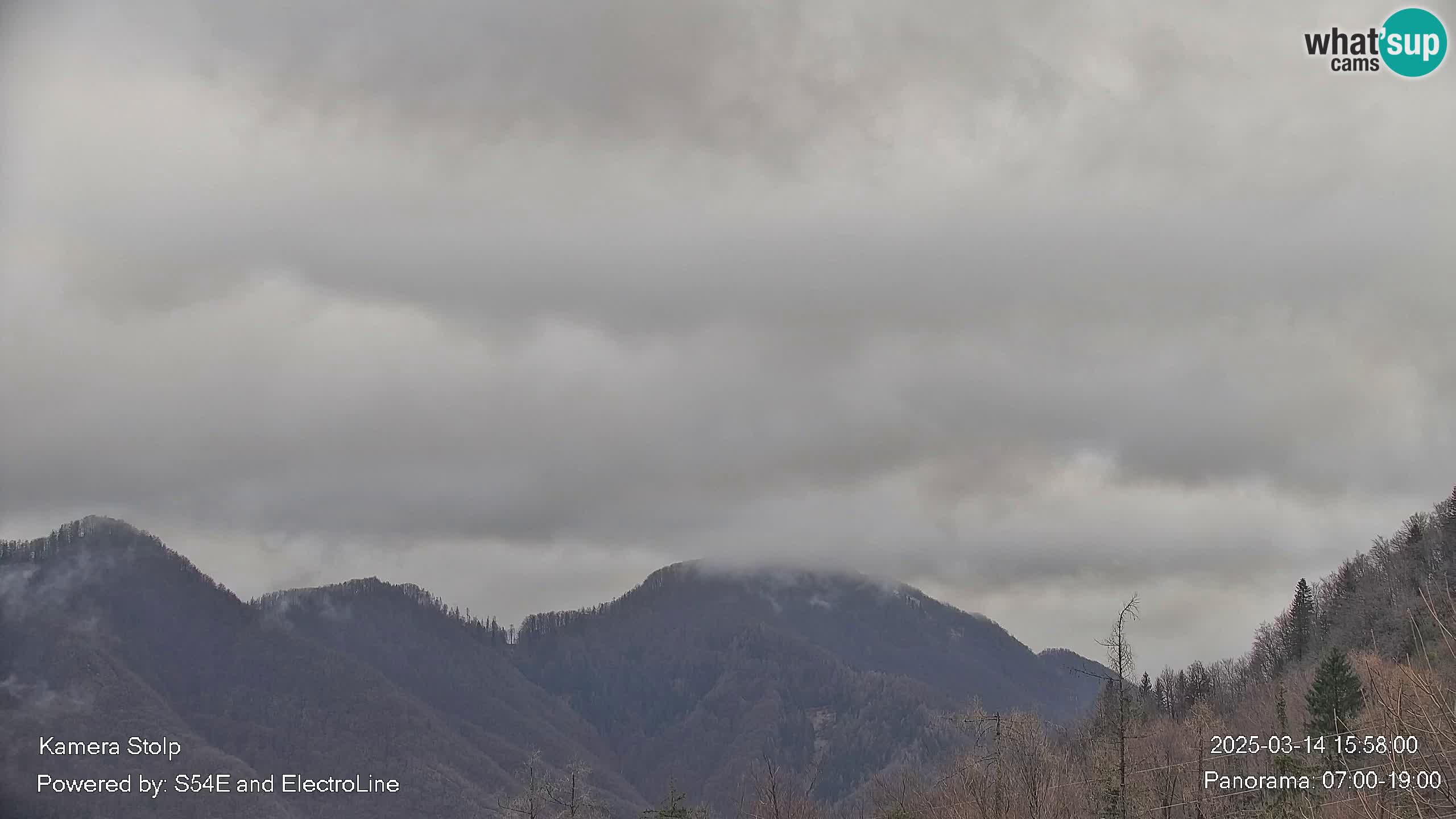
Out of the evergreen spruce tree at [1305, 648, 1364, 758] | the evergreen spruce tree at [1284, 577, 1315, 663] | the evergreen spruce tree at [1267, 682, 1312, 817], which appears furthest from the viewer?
the evergreen spruce tree at [1284, 577, 1315, 663]

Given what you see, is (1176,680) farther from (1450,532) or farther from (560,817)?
(560,817)

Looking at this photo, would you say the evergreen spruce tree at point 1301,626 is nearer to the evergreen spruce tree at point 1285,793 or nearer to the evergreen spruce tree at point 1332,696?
the evergreen spruce tree at point 1332,696

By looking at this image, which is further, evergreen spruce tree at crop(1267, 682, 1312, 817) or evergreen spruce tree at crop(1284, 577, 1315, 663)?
evergreen spruce tree at crop(1284, 577, 1315, 663)

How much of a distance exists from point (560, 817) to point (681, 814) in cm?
2416

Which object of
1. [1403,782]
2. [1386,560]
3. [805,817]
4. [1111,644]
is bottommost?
[805,817]

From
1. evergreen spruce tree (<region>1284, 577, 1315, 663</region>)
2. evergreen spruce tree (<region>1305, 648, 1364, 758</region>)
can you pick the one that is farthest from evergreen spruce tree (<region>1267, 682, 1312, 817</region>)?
evergreen spruce tree (<region>1284, 577, 1315, 663</region>)

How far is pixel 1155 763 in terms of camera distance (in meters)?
79.0

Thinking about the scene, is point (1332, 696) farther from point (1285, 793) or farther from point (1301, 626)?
point (1301, 626)

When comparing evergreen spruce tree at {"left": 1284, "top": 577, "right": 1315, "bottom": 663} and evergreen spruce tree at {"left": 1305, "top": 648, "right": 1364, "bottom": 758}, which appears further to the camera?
evergreen spruce tree at {"left": 1284, "top": 577, "right": 1315, "bottom": 663}

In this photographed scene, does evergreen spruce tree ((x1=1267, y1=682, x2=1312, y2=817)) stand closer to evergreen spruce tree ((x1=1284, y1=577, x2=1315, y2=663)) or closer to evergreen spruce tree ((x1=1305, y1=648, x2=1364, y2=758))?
evergreen spruce tree ((x1=1305, y1=648, x2=1364, y2=758))

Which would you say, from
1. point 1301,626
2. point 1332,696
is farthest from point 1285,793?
point 1301,626

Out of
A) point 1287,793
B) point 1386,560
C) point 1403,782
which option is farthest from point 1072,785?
point 1386,560

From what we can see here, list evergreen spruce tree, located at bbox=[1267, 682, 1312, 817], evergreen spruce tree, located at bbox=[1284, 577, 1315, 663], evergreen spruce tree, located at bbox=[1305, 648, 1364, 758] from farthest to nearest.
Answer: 1. evergreen spruce tree, located at bbox=[1284, 577, 1315, 663]
2. evergreen spruce tree, located at bbox=[1305, 648, 1364, 758]
3. evergreen spruce tree, located at bbox=[1267, 682, 1312, 817]

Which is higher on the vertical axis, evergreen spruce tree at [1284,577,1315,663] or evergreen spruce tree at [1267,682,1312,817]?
evergreen spruce tree at [1284,577,1315,663]
